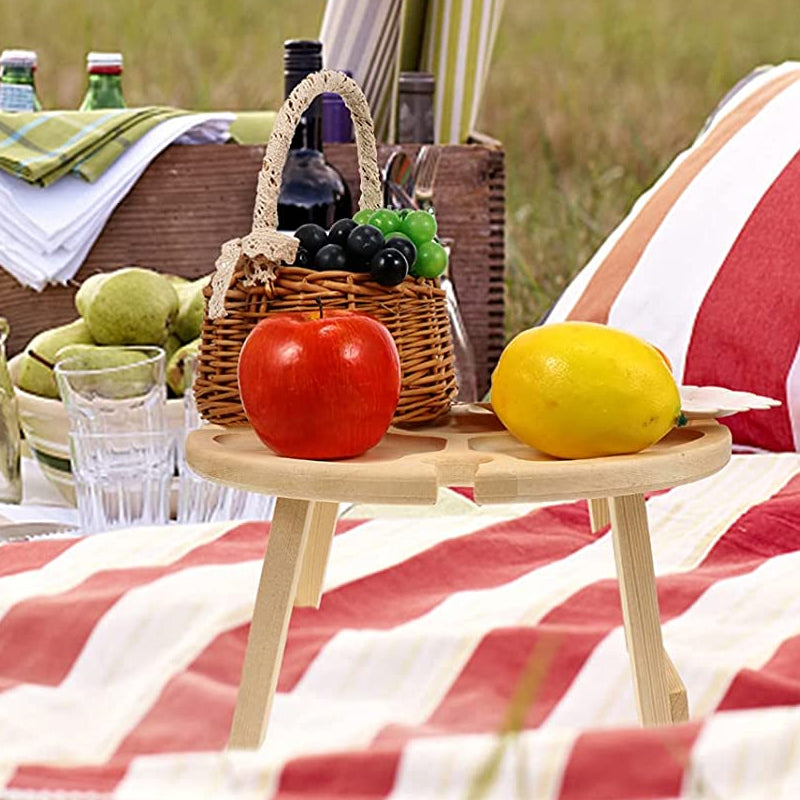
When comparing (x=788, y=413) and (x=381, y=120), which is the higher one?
(x=381, y=120)

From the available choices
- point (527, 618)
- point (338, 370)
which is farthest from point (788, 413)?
point (338, 370)

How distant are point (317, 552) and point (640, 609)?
0.27 metres

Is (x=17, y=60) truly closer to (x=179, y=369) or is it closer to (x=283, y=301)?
(x=179, y=369)

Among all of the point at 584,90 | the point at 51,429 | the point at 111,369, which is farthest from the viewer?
the point at 584,90

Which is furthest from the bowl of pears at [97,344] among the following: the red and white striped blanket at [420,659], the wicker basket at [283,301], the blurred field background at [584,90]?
the blurred field background at [584,90]

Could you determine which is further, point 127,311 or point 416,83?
point 416,83

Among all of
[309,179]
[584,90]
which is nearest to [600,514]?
[309,179]

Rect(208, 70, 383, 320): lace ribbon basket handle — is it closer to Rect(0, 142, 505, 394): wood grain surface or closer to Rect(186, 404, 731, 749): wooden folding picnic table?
Rect(186, 404, 731, 749): wooden folding picnic table

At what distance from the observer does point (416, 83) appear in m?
1.80

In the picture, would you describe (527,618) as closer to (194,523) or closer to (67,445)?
(194,523)

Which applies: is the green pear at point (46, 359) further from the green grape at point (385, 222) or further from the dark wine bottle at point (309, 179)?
the green grape at point (385, 222)

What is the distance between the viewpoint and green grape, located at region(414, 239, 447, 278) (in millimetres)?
950

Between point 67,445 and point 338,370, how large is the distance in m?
0.59

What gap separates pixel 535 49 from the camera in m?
2.77
